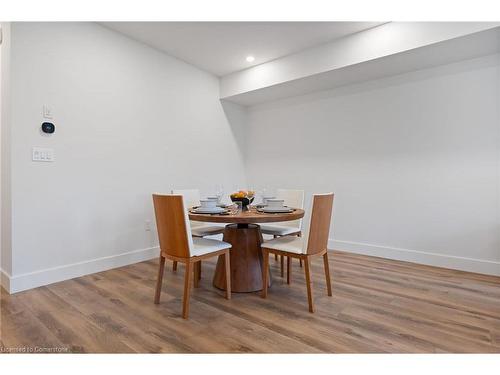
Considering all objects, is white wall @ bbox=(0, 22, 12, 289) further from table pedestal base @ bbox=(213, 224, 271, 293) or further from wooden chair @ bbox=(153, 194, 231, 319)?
table pedestal base @ bbox=(213, 224, 271, 293)

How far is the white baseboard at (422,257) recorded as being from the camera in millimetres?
2842

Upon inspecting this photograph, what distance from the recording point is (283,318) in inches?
74.9

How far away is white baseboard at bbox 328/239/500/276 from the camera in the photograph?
2.84m

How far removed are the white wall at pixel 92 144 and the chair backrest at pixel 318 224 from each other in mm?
2161

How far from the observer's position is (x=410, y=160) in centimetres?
329

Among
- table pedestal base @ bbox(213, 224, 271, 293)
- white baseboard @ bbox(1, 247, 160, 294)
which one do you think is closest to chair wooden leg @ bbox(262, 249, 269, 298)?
table pedestal base @ bbox(213, 224, 271, 293)

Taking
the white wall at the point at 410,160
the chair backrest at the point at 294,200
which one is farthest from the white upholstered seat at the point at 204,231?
the white wall at the point at 410,160

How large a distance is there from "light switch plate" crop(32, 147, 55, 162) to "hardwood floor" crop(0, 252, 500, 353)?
115cm

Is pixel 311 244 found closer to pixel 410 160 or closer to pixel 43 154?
pixel 410 160

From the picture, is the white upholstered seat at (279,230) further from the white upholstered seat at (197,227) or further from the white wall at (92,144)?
the white wall at (92,144)

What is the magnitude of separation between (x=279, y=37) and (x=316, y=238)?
2.34m

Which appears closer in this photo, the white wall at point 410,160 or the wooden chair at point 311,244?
the wooden chair at point 311,244
